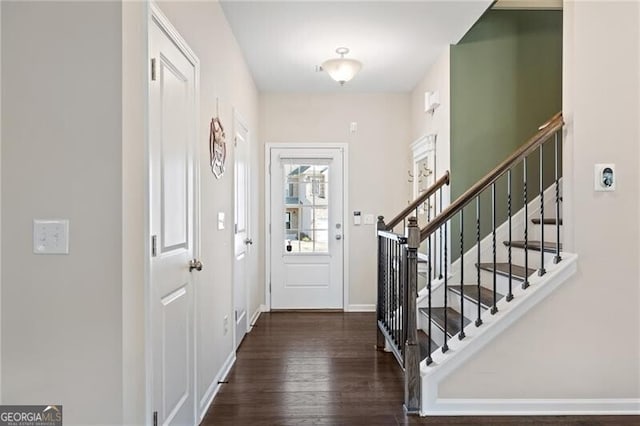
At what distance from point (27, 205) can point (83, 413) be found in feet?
2.36

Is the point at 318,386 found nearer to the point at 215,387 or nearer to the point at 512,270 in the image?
the point at 215,387

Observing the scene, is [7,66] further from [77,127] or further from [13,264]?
[13,264]

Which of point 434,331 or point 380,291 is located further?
point 380,291

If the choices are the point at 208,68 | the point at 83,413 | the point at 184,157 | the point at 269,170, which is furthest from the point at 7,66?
the point at 269,170

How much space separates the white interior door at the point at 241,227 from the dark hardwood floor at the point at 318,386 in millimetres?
276

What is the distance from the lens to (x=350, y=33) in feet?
11.0

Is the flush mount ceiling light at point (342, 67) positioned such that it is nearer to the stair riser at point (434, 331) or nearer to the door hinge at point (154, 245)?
the stair riser at point (434, 331)

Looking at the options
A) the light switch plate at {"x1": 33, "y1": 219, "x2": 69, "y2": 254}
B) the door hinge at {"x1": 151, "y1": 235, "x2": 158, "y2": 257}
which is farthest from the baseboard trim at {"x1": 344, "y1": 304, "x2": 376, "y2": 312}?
the light switch plate at {"x1": 33, "y1": 219, "x2": 69, "y2": 254}

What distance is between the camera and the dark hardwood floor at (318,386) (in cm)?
236

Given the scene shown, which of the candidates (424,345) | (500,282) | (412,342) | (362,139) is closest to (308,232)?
(362,139)

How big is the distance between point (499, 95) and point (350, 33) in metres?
1.42

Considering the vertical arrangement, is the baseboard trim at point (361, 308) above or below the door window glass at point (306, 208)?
below

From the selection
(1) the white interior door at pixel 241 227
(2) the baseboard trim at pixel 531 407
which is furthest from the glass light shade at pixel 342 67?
(2) the baseboard trim at pixel 531 407

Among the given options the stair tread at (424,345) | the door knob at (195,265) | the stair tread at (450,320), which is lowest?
the stair tread at (424,345)
